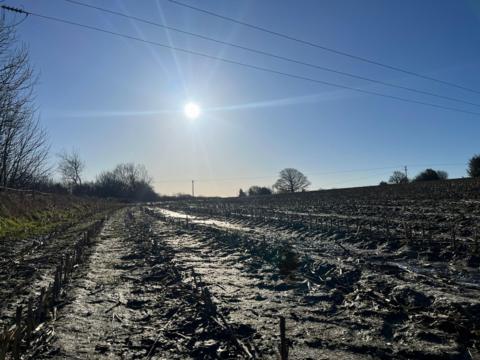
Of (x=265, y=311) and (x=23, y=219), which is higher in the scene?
(x=23, y=219)

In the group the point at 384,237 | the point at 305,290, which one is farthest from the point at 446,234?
the point at 305,290

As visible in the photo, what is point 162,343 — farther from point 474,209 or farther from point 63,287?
point 474,209

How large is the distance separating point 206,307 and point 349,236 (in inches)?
271

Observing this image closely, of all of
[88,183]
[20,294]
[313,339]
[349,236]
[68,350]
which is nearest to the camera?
[68,350]

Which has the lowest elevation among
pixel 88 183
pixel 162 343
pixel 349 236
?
pixel 162 343

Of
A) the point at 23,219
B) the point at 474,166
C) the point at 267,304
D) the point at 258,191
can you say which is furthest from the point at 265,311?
the point at 258,191

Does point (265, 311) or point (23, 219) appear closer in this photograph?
point (265, 311)

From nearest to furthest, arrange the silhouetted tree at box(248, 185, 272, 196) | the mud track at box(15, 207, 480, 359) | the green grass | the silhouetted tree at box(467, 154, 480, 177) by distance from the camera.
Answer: the mud track at box(15, 207, 480, 359) → the green grass → the silhouetted tree at box(467, 154, 480, 177) → the silhouetted tree at box(248, 185, 272, 196)

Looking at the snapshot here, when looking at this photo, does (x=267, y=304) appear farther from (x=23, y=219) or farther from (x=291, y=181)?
(x=291, y=181)

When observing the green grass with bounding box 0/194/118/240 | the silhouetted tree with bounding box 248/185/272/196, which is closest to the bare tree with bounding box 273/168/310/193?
the silhouetted tree with bounding box 248/185/272/196

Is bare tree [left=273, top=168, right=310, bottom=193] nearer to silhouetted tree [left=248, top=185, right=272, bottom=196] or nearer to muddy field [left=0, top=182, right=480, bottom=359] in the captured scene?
silhouetted tree [left=248, top=185, right=272, bottom=196]

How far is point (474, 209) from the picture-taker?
15.1 meters

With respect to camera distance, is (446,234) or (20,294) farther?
(446,234)

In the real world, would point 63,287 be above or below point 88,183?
below
